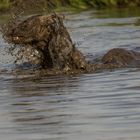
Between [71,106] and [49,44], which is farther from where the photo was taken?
[49,44]

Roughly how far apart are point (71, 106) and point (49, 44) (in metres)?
4.03

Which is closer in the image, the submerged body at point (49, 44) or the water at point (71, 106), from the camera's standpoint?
the water at point (71, 106)

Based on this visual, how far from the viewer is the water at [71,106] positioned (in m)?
6.68

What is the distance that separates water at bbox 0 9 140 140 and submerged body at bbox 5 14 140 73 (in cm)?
57

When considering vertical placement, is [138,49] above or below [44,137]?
below

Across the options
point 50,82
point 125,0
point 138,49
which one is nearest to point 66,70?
point 50,82

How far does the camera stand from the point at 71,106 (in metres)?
8.16

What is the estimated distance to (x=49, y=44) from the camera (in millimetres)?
12086

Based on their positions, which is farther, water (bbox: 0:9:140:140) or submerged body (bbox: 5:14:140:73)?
submerged body (bbox: 5:14:140:73)

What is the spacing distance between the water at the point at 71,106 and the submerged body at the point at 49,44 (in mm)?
566

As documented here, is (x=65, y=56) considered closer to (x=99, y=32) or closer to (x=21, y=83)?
(x=21, y=83)

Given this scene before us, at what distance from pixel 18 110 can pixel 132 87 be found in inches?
75.9

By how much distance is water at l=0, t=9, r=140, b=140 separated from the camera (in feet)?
21.9

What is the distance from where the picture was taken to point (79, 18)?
1005 inches
